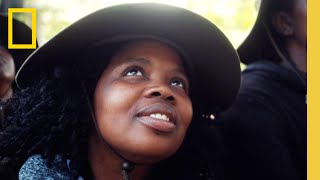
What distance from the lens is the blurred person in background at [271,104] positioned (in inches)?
99.8

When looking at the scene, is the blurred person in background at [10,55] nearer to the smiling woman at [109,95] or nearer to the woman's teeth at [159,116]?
the smiling woman at [109,95]

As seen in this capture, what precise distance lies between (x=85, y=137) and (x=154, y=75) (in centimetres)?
36

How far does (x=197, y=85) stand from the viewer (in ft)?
7.72

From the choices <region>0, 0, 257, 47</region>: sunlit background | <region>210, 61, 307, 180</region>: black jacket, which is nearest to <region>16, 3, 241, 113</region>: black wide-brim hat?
<region>0, 0, 257, 47</region>: sunlit background

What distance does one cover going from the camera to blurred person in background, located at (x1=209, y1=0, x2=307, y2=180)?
254 centimetres

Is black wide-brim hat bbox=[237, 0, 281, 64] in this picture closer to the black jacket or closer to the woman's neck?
the black jacket

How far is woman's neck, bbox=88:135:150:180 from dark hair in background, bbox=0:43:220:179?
0.12 ft

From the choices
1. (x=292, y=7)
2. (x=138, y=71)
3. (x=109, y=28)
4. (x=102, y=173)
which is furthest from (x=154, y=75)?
(x=292, y=7)

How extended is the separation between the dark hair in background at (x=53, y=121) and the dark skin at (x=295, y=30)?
1.11 m

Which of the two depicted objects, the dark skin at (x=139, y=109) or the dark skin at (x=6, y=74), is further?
the dark skin at (x=6, y=74)

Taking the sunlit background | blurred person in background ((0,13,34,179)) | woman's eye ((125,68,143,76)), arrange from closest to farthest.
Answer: woman's eye ((125,68,143,76)) < blurred person in background ((0,13,34,179)) < the sunlit background

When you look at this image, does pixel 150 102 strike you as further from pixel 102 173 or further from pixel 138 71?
pixel 102 173

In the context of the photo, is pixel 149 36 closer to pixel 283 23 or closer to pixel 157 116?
pixel 157 116

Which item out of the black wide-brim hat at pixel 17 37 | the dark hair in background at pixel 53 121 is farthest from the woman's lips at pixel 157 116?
the black wide-brim hat at pixel 17 37
